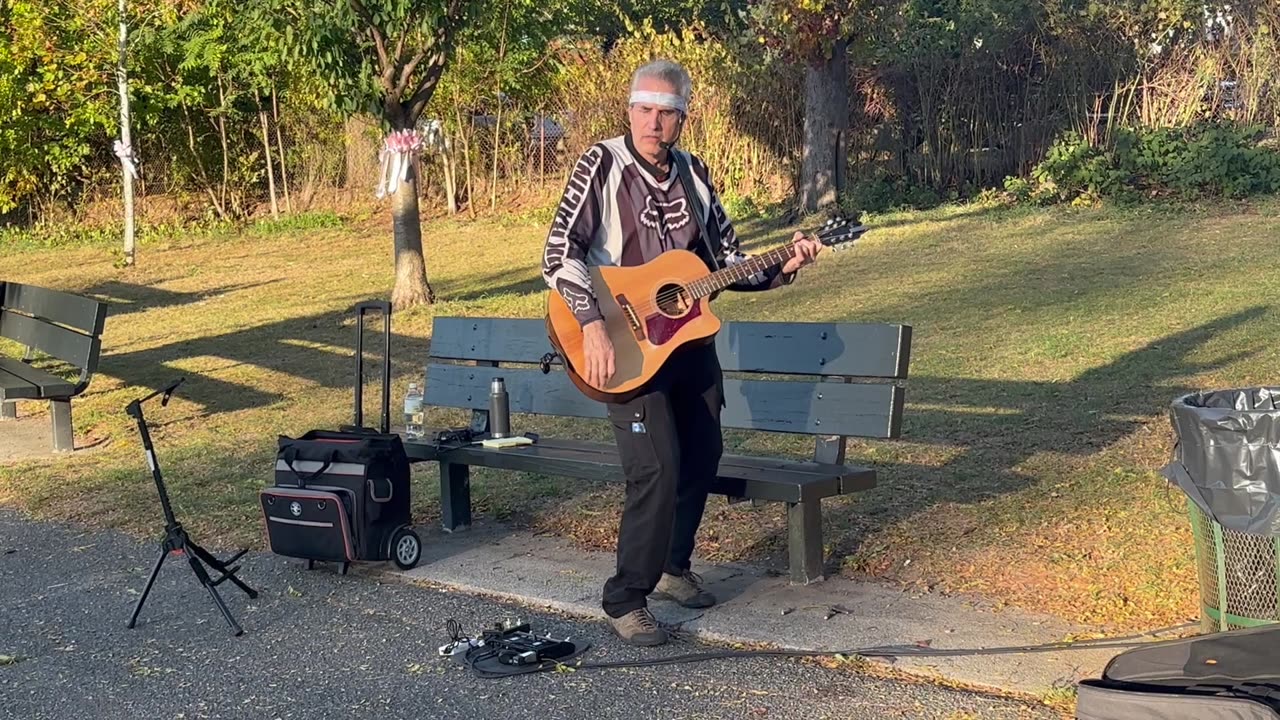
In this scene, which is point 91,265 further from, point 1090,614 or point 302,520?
point 1090,614

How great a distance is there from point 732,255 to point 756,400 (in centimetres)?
92

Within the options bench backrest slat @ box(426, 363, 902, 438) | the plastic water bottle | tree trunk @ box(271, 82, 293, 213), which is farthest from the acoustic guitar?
tree trunk @ box(271, 82, 293, 213)

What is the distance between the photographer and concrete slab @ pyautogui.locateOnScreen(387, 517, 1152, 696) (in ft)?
13.2

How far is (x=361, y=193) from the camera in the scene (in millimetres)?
26484

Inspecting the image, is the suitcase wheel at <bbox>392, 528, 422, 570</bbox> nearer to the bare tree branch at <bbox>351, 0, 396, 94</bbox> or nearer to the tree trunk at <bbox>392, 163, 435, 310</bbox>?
the bare tree branch at <bbox>351, 0, 396, 94</bbox>

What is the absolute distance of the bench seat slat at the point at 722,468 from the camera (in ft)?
15.8

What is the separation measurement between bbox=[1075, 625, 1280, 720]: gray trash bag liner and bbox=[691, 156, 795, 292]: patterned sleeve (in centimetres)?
165

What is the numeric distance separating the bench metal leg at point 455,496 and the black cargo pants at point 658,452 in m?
1.70

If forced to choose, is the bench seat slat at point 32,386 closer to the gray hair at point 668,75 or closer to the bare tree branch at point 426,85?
the gray hair at point 668,75

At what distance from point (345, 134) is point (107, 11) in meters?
6.15

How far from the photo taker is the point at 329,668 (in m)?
4.39

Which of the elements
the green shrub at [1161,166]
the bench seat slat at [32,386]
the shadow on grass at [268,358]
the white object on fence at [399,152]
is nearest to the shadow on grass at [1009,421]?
the shadow on grass at [268,358]

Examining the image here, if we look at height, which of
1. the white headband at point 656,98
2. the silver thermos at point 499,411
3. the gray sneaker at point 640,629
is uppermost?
the white headband at point 656,98

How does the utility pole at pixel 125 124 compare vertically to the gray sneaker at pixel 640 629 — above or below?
above
